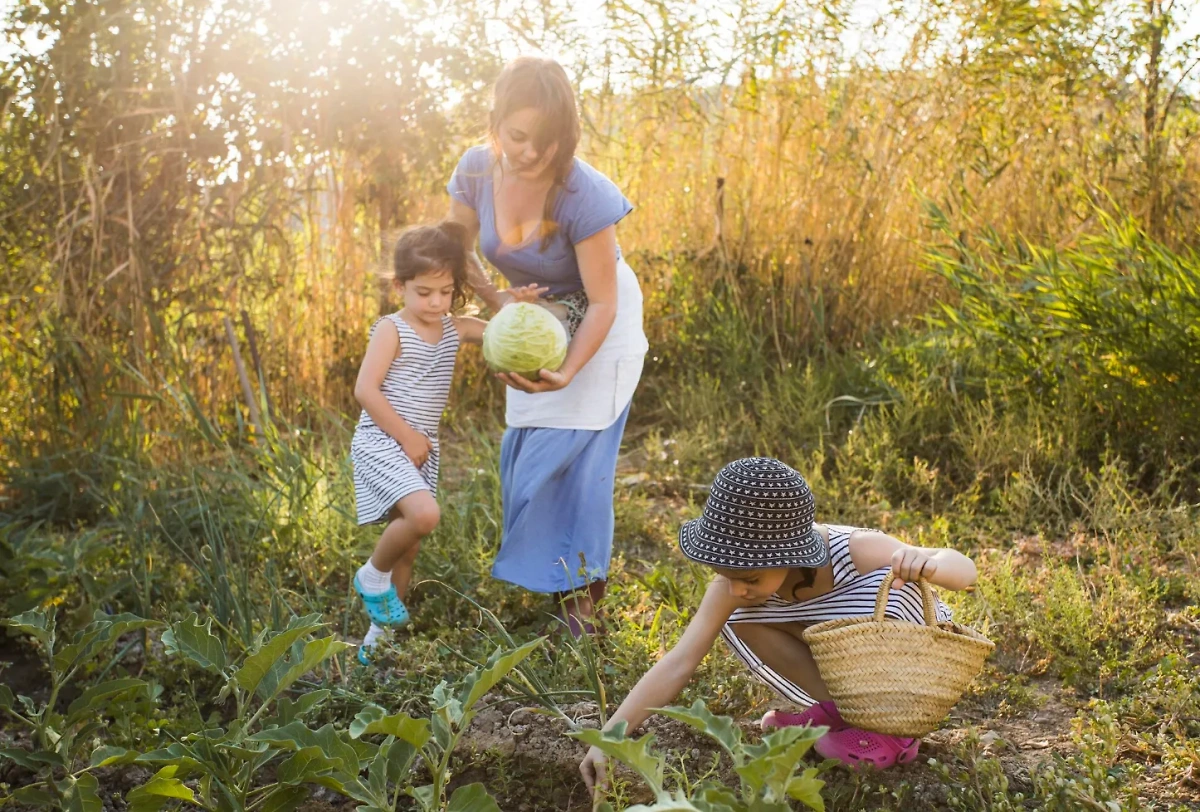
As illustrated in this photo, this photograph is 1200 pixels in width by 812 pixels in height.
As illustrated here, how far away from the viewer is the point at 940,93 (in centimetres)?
541

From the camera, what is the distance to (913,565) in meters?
2.19

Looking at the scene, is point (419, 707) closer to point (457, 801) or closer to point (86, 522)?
point (457, 801)

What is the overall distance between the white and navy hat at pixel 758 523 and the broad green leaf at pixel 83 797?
1.14m

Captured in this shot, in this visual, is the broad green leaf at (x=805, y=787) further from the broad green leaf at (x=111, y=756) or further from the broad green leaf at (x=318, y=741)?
the broad green leaf at (x=111, y=756)

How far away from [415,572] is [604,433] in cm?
83

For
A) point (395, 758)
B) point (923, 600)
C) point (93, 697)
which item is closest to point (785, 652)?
point (923, 600)

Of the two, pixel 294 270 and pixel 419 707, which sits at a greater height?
pixel 294 270

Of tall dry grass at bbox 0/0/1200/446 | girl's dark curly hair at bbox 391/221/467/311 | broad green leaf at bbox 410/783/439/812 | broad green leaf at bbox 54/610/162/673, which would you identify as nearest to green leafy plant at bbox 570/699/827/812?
broad green leaf at bbox 410/783/439/812

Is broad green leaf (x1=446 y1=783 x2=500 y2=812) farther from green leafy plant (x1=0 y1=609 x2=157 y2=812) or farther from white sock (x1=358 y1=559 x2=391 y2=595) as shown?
white sock (x1=358 y1=559 x2=391 y2=595)

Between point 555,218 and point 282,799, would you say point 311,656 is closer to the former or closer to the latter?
point 282,799

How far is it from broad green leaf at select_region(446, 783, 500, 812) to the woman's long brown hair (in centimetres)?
170

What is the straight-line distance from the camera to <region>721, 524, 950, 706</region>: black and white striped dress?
2.38m

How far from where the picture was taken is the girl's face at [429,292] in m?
3.23

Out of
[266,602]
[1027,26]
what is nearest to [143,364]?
[266,602]
